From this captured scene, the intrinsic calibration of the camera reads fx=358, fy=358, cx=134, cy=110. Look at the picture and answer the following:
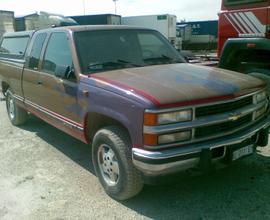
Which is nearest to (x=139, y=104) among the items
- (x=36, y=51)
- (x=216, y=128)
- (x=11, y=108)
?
(x=216, y=128)

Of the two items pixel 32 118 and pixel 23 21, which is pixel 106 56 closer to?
pixel 32 118

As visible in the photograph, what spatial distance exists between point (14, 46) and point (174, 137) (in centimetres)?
482

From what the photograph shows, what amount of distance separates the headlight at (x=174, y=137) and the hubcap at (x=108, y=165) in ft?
2.38

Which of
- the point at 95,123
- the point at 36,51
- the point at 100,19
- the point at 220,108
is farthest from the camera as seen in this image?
the point at 100,19

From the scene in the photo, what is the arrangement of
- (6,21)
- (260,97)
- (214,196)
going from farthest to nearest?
1. (6,21)
2. (260,97)
3. (214,196)

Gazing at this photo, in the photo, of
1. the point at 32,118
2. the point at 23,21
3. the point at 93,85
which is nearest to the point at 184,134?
the point at 93,85

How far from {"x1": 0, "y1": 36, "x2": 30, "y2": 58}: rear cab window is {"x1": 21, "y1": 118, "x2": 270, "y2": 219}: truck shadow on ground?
9.34ft

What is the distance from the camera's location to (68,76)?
430 cm

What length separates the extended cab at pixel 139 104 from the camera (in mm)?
3195

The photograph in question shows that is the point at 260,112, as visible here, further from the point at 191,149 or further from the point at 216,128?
the point at 191,149

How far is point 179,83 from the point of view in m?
3.55

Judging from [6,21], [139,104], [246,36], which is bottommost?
[139,104]

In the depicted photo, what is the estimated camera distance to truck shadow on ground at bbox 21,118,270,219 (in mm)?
3475

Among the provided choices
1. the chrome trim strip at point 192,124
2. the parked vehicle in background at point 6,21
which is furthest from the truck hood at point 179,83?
the parked vehicle in background at point 6,21
